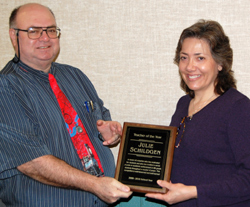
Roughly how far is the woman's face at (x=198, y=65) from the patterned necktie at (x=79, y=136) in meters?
0.79

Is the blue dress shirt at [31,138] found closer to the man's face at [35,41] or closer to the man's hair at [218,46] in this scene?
the man's face at [35,41]

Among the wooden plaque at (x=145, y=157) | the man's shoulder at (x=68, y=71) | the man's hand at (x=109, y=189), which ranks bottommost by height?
the man's hand at (x=109, y=189)

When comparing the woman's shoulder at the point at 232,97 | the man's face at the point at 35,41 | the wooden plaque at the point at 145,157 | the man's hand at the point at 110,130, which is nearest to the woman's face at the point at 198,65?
the woman's shoulder at the point at 232,97

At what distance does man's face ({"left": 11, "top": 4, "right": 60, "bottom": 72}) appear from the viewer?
2.10 meters

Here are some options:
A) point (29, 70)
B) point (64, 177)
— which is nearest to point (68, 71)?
point (29, 70)

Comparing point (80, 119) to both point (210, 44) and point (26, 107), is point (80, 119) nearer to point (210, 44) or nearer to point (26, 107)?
point (26, 107)

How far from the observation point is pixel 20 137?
6.17 ft

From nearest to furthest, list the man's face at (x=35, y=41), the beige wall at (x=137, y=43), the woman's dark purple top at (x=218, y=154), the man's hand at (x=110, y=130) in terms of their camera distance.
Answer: the woman's dark purple top at (x=218, y=154) < the man's face at (x=35, y=41) < the man's hand at (x=110, y=130) < the beige wall at (x=137, y=43)

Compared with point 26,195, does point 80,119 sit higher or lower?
higher

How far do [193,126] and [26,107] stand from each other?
3.43 ft

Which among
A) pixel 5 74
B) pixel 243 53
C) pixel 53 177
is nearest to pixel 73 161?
pixel 53 177

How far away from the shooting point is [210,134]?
1844 mm

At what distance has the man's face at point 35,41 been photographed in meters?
2.10

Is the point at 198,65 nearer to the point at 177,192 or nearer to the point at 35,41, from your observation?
the point at 177,192
